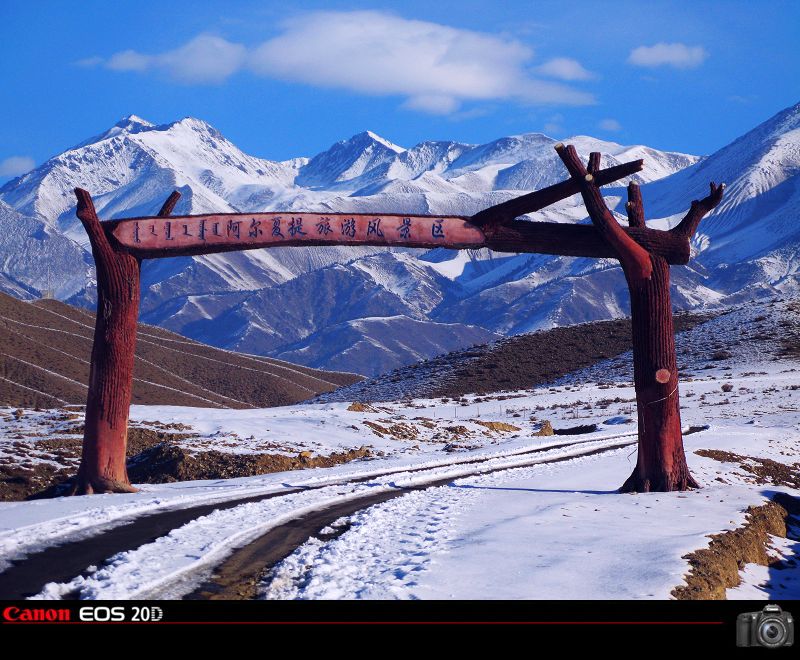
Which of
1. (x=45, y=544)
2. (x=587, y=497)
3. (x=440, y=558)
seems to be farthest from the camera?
Result: (x=587, y=497)

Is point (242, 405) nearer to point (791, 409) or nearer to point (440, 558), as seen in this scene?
point (791, 409)

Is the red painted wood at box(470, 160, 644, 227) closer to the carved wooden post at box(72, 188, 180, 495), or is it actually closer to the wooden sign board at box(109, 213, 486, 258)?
the wooden sign board at box(109, 213, 486, 258)

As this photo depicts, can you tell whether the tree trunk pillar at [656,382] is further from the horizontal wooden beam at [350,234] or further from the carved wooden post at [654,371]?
the horizontal wooden beam at [350,234]

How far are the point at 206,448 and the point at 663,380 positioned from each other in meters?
13.2

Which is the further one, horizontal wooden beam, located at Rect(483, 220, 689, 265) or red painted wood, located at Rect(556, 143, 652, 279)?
horizontal wooden beam, located at Rect(483, 220, 689, 265)

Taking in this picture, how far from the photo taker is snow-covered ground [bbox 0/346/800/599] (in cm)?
970

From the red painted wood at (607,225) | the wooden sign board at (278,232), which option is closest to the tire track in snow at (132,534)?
the wooden sign board at (278,232)

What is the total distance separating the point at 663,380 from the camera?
1756cm

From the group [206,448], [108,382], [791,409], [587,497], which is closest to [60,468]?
[206,448]

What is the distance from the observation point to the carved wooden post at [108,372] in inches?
687
